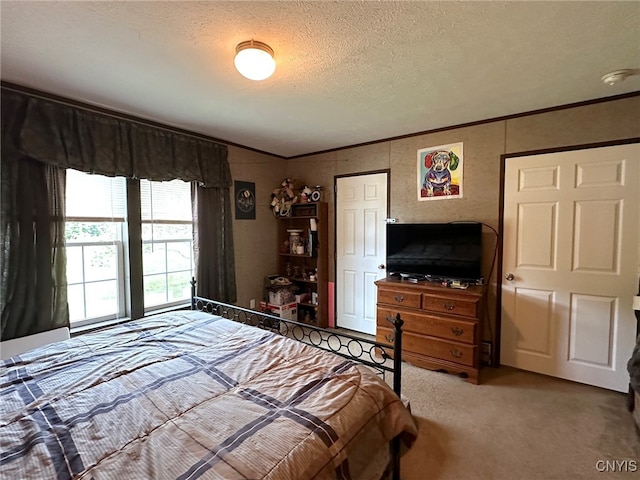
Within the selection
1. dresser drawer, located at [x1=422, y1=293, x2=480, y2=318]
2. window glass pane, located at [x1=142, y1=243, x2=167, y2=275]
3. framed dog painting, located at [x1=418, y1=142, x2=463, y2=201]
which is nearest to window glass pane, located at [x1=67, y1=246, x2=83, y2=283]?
window glass pane, located at [x1=142, y1=243, x2=167, y2=275]

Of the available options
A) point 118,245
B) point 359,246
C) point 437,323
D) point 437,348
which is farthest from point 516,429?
point 118,245

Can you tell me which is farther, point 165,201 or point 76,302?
point 165,201

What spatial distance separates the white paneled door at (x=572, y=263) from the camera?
2.41 m

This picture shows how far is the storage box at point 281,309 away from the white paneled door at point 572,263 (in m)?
2.48

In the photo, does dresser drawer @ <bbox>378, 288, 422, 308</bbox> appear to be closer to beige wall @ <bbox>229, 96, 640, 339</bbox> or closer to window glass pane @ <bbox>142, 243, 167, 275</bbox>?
beige wall @ <bbox>229, 96, 640, 339</bbox>

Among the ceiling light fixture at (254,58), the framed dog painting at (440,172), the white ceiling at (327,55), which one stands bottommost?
the framed dog painting at (440,172)

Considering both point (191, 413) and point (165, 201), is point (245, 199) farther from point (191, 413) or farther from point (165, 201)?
point (191, 413)

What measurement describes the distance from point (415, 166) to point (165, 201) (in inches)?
110

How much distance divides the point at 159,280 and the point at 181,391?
2152 millimetres

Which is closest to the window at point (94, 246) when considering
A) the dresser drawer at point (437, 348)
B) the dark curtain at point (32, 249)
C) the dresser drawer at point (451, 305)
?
the dark curtain at point (32, 249)

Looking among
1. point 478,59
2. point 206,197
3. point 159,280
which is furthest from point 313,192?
point 478,59

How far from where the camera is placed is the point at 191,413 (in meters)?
1.17

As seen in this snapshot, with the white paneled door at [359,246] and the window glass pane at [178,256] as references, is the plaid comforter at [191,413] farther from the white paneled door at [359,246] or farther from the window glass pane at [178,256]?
the white paneled door at [359,246]

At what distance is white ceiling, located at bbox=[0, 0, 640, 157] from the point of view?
1461 mm
